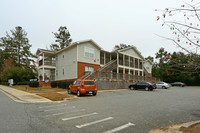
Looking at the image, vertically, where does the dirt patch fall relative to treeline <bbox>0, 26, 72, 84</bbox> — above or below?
below

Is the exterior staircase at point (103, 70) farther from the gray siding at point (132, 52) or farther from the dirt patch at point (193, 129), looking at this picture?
the dirt patch at point (193, 129)

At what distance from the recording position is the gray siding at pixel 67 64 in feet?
84.8

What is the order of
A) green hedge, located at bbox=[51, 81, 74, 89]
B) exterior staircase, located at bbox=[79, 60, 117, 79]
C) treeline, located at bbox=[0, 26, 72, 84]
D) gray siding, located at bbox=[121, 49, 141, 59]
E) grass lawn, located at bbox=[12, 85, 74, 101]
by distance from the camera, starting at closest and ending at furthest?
grass lawn, located at bbox=[12, 85, 74, 101]
green hedge, located at bbox=[51, 81, 74, 89]
exterior staircase, located at bbox=[79, 60, 117, 79]
gray siding, located at bbox=[121, 49, 141, 59]
treeline, located at bbox=[0, 26, 72, 84]

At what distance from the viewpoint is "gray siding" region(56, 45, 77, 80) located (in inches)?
1017

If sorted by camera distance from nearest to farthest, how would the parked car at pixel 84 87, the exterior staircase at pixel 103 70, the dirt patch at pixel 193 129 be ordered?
the dirt patch at pixel 193 129 → the parked car at pixel 84 87 → the exterior staircase at pixel 103 70

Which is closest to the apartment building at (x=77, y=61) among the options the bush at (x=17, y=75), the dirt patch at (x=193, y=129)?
the bush at (x=17, y=75)

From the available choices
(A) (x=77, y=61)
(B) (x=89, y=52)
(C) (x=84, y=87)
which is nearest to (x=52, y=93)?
(C) (x=84, y=87)

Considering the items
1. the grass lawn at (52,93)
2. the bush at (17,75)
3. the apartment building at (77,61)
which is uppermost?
the apartment building at (77,61)

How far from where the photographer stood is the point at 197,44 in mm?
5020

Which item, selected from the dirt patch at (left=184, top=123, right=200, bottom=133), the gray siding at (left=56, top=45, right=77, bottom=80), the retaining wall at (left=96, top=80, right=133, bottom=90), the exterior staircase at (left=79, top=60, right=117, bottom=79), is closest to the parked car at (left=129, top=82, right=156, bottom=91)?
the retaining wall at (left=96, top=80, right=133, bottom=90)

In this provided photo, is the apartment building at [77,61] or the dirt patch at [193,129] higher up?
the apartment building at [77,61]

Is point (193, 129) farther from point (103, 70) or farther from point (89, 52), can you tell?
point (89, 52)

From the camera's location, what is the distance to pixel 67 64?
91.0 ft

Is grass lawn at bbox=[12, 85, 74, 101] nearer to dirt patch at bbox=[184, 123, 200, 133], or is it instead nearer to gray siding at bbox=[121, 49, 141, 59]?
dirt patch at bbox=[184, 123, 200, 133]
